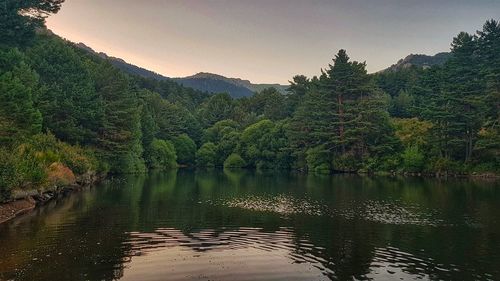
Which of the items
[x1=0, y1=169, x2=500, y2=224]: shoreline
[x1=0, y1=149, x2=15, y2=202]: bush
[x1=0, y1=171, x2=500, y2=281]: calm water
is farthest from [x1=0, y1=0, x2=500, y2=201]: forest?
[x1=0, y1=171, x2=500, y2=281]: calm water

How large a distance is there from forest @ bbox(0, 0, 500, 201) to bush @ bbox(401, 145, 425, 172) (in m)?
0.22

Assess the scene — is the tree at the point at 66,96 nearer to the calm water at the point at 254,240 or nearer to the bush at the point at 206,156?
the calm water at the point at 254,240

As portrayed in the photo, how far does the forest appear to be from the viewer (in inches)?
2004

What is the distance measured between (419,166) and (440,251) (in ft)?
235

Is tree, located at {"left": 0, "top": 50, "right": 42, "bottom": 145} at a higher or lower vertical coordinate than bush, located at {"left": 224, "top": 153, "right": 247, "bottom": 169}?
higher

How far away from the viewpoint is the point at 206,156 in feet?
471

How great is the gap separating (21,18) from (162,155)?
186 feet

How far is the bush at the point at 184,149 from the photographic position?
5664 inches

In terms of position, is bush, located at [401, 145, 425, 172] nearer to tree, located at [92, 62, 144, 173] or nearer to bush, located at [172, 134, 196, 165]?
tree, located at [92, 62, 144, 173]

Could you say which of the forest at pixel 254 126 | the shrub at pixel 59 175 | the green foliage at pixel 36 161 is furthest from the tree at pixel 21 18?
the shrub at pixel 59 175

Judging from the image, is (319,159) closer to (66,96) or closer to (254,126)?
(254,126)

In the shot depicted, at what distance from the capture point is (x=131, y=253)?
2311cm

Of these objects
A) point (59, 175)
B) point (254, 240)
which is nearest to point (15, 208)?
point (59, 175)

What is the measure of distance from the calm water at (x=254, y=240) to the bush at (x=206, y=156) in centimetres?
9698
